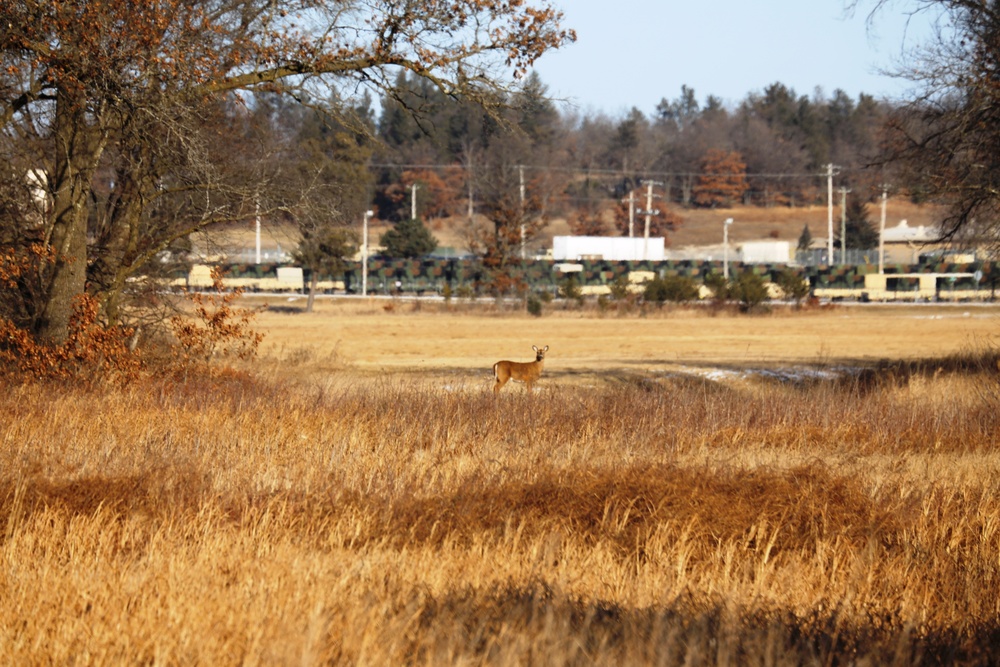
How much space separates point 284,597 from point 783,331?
41123 millimetres

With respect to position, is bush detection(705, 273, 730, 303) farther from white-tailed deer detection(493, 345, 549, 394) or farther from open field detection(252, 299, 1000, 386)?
white-tailed deer detection(493, 345, 549, 394)

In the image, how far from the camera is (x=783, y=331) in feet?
149

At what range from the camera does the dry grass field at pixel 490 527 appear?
5.83 meters

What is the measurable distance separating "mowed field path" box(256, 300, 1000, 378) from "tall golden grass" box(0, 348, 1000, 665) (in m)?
12.1

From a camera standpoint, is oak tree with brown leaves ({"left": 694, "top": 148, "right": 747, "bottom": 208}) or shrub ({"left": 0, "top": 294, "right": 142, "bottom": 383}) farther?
oak tree with brown leaves ({"left": 694, "top": 148, "right": 747, "bottom": 208})

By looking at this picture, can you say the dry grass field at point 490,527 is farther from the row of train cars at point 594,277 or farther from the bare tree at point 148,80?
the row of train cars at point 594,277

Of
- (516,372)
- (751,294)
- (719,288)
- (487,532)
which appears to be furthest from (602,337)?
(487,532)

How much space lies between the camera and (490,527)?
334 inches

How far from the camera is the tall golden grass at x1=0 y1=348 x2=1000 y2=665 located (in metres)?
5.82

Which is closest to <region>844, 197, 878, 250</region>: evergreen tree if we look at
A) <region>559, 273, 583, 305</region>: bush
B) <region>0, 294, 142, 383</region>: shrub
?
<region>559, 273, 583, 305</region>: bush

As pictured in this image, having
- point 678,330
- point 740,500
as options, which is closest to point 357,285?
point 678,330

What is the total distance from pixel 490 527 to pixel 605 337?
109 ft

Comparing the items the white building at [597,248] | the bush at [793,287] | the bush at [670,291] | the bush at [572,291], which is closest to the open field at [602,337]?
the bush at [793,287]

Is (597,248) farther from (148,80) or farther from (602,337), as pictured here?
(148,80)
